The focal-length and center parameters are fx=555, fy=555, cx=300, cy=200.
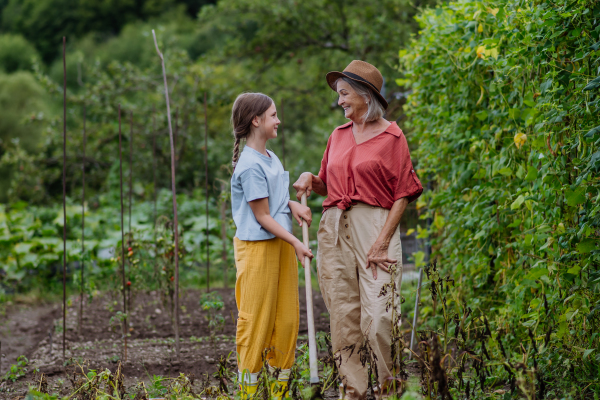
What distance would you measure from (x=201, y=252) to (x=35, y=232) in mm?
2021

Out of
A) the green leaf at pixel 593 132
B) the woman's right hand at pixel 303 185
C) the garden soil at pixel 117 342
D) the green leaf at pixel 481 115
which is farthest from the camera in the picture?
the garden soil at pixel 117 342

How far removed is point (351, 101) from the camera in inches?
92.0

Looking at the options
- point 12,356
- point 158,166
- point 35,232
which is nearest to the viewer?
point 12,356

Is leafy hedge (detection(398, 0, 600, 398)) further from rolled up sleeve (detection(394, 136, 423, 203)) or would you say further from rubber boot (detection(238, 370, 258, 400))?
rubber boot (detection(238, 370, 258, 400))

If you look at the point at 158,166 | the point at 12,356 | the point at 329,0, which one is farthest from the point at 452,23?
the point at 158,166

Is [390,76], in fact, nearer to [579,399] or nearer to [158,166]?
[158,166]

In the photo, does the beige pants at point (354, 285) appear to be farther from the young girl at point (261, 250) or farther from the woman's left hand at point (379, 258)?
the young girl at point (261, 250)

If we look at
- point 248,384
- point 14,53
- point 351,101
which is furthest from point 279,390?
point 14,53

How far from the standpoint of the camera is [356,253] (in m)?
2.36

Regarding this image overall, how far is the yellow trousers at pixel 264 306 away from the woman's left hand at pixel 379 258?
1.16 ft

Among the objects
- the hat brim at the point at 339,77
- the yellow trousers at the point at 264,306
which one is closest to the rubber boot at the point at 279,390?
the yellow trousers at the point at 264,306

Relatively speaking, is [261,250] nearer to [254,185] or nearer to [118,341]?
[254,185]

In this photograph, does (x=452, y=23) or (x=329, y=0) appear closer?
(x=452, y=23)

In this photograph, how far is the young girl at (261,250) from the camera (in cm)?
221
